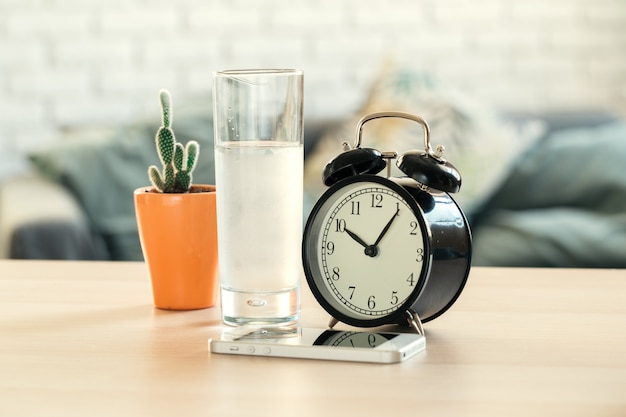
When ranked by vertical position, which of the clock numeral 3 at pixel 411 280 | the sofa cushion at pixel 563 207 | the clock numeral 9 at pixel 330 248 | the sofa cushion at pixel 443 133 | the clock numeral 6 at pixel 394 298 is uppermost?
the clock numeral 9 at pixel 330 248

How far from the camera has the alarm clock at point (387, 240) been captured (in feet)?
3.00

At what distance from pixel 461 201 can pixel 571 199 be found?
1.10 feet

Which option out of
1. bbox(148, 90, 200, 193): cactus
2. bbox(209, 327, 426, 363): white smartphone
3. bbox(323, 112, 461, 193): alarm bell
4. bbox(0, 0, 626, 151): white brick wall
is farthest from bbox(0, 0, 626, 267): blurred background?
bbox(209, 327, 426, 363): white smartphone

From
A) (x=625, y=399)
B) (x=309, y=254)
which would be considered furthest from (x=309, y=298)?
(x=625, y=399)

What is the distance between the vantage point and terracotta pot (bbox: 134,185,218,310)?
106cm

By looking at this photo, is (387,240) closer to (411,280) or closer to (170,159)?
(411,280)

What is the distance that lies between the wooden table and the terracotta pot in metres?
0.03

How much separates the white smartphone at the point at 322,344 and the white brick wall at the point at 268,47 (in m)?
2.26

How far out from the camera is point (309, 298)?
3.74 ft

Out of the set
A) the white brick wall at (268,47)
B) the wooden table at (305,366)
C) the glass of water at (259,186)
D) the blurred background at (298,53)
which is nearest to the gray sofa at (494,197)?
the blurred background at (298,53)

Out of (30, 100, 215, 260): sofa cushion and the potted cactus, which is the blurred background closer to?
(30, 100, 215, 260): sofa cushion

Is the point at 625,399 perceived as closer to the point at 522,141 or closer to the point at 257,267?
the point at 257,267

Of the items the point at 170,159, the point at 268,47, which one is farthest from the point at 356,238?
the point at 268,47

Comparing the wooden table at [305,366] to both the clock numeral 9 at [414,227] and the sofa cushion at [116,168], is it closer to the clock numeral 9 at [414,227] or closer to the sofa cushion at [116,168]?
the clock numeral 9 at [414,227]
